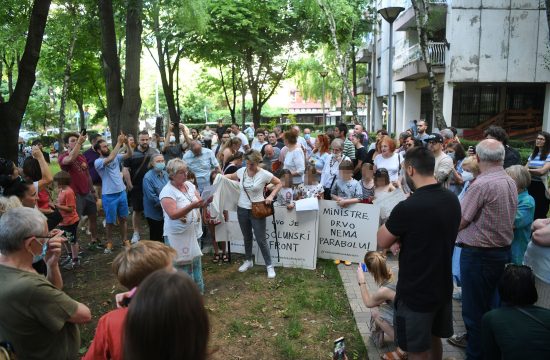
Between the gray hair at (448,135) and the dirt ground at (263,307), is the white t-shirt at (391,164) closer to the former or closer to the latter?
the gray hair at (448,135)

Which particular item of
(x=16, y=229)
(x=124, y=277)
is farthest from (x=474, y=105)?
(x=16, y=229)

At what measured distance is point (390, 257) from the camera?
6926 millimetres

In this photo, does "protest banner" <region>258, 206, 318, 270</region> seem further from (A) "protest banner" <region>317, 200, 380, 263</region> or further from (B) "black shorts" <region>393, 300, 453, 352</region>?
(B) "black shorts" <region>393, 300, 453, 352</region>

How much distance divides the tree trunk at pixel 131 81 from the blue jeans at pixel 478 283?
9025 millimetres

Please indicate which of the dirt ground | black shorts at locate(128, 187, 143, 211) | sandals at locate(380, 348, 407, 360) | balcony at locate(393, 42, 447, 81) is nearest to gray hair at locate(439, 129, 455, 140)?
the dirt ground

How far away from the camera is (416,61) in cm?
2233

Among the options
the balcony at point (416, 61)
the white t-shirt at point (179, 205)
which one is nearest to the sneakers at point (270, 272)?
the white t-shirt at point (179, 205)

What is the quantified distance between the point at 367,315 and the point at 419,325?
1.97m

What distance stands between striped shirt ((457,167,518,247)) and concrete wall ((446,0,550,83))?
715 inches

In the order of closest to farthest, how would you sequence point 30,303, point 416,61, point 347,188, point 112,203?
point 30,303
point 347,188
point 112,203
point 416,61

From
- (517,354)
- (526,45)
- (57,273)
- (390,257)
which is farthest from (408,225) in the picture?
(526,45)

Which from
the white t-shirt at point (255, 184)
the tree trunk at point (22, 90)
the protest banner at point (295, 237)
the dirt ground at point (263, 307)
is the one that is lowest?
the dirt ground at point (263, 307)

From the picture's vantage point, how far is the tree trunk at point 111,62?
10.5m

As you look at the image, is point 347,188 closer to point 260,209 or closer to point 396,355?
point 260,209
